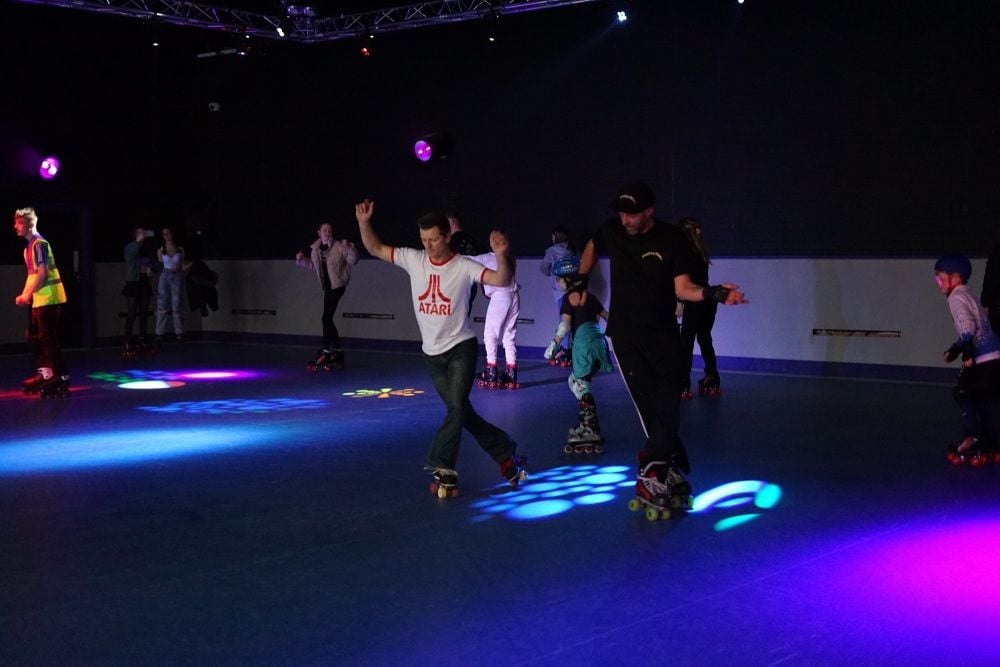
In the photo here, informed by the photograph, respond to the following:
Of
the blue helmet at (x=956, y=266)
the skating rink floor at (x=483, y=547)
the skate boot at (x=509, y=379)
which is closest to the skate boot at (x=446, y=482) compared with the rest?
the skating rink floor at (x=483, y=547)

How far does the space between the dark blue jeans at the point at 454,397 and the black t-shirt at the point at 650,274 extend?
2.82ft

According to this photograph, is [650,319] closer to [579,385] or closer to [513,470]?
[513,470]

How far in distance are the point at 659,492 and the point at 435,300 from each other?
1566 millimetres

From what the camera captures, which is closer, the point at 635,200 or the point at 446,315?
the point at 635,200

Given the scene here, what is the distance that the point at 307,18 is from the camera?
14.8 meters

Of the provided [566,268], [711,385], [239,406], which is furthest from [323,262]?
[566,268]

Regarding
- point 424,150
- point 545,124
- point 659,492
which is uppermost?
point 545,124

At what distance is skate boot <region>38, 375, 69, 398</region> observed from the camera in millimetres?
10445

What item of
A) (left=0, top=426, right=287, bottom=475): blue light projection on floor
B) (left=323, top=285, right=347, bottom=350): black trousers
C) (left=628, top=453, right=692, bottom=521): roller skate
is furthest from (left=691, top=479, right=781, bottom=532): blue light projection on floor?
(left=323, top=285, right=347, bottom=350): black trousers

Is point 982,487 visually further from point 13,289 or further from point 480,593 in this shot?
point 13,289

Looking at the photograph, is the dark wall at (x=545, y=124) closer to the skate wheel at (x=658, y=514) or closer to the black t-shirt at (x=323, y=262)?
the black t-shirt at (x=323, y=262)

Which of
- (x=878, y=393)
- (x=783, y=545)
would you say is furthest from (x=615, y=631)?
(x=878, y=393)

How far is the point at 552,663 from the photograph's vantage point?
354cm

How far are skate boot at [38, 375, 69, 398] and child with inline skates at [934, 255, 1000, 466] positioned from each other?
7.89 m
